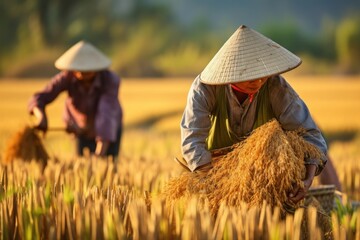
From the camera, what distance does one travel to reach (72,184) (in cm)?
509

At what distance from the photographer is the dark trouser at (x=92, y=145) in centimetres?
725

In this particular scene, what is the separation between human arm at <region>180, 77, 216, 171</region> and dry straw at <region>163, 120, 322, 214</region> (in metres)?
0.13

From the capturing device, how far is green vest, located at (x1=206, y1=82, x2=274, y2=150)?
14.1ft

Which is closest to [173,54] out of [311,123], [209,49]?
[209,49]

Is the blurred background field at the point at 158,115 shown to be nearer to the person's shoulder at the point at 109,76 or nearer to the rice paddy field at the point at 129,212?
the person's shoulder at the point at 109,76

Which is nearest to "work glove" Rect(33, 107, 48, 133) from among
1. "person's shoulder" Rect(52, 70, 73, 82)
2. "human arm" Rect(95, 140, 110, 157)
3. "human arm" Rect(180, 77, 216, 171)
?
"person's shoulder" Rect(52, 70, 73, 82)

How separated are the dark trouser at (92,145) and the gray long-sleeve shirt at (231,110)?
9.94ft

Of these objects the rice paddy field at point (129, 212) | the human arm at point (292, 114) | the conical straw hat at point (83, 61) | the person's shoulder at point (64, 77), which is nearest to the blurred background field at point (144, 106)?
the rice paddy field at point (129, 212)

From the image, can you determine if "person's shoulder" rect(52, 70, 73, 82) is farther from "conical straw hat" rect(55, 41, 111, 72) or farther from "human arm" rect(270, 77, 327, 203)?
"human arm" rect(270, 77, 327, 203)

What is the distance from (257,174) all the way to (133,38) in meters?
31.8

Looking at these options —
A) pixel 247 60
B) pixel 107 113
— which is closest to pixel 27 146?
pixel 107 113

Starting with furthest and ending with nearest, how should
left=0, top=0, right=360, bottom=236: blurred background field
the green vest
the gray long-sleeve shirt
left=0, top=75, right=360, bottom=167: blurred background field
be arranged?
left=0, top=75, right=360, bottom=167: blurred background field < the green vest < the gray long-sleeve shirt < left=0, top=0, right=360, bottom=236: blurred background field

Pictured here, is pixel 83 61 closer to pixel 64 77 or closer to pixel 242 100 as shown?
pixel 64 77

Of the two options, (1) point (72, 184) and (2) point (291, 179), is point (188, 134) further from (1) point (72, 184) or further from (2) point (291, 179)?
(1) point (72, 184)
